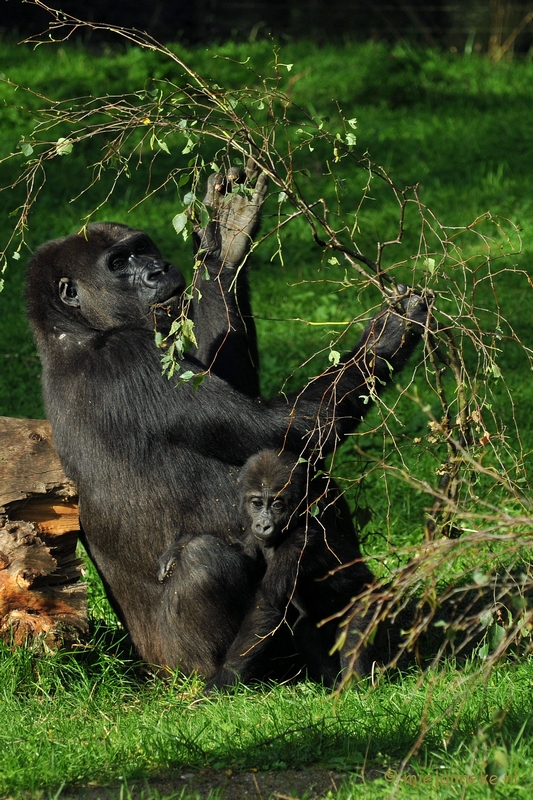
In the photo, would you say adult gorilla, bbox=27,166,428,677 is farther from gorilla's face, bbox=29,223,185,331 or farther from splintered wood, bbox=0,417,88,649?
splintered wood, bbox=0,417,88,649

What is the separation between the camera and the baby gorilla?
411cm

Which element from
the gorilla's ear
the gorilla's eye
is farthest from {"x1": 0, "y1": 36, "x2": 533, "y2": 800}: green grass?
the gorilla's ear

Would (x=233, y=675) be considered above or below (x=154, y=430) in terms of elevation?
below

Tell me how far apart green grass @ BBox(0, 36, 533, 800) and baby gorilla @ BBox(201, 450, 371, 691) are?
0.63 feet

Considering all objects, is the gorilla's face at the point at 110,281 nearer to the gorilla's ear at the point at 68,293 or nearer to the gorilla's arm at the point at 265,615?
the gorilla's ear at the point at 68,293

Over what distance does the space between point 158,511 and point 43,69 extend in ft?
28.2

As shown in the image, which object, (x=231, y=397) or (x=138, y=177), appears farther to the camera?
(x=138, y=177)

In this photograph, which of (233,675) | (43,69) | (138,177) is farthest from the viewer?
→ (43,69)

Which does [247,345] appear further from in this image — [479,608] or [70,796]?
[70,796]

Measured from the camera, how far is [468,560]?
5.02 meters

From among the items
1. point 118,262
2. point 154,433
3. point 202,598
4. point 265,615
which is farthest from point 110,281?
point 265,615

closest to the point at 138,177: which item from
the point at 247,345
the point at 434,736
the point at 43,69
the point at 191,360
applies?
the point at 43,69

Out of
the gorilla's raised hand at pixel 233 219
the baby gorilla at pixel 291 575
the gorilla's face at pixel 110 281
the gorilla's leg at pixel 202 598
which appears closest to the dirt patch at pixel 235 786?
the baby gorilla at pixel 291 575

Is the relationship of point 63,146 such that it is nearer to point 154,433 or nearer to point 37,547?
point 154,433
